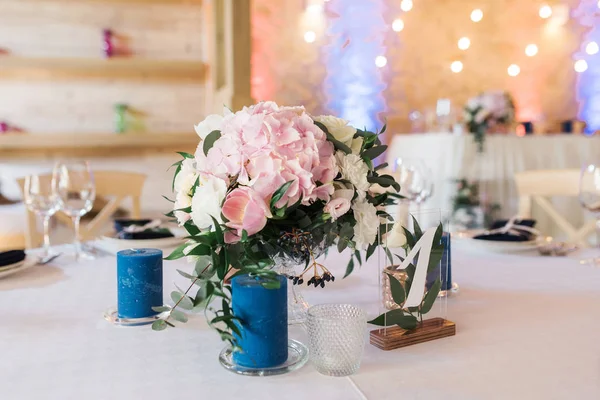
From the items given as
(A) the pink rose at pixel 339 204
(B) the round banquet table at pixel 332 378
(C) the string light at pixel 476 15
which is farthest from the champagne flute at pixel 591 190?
(C) the string light at pixel 476 15

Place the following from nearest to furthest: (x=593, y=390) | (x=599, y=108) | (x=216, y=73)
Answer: (x=593, y=390) < (x=216, y=73) < (x=599, y=108)

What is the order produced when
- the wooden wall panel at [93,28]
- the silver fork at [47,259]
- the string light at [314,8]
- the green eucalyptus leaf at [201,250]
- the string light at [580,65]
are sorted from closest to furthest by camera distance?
the green eucalyptus leaf at [201,250] → the silver fork at [47,259] → the wooden wall panel at [93,28] → the string light at [314,8] → the string light at [580,65]

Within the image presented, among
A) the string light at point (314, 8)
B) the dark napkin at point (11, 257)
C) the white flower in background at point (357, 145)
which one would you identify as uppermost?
the string light at point (314, 8)

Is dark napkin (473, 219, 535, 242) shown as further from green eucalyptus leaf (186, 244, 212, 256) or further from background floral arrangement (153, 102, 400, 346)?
green eucalyptus leaf (186, 244, 212, 256)

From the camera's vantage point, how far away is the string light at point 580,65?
4891 mm

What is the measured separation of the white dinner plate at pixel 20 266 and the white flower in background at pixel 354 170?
75cm

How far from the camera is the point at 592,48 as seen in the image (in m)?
4.87

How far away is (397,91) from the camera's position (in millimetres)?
4531

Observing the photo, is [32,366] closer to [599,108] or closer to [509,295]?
[509,295]

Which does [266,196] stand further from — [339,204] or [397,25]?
[397,25]

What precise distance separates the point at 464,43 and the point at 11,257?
4259 millimetres

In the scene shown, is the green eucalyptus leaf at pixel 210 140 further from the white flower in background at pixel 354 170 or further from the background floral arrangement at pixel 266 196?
the white flower in background at pixel 354 170

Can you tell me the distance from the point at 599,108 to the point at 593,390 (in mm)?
4965

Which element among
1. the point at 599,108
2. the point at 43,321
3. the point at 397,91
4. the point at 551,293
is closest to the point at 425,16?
the point at 397,91
